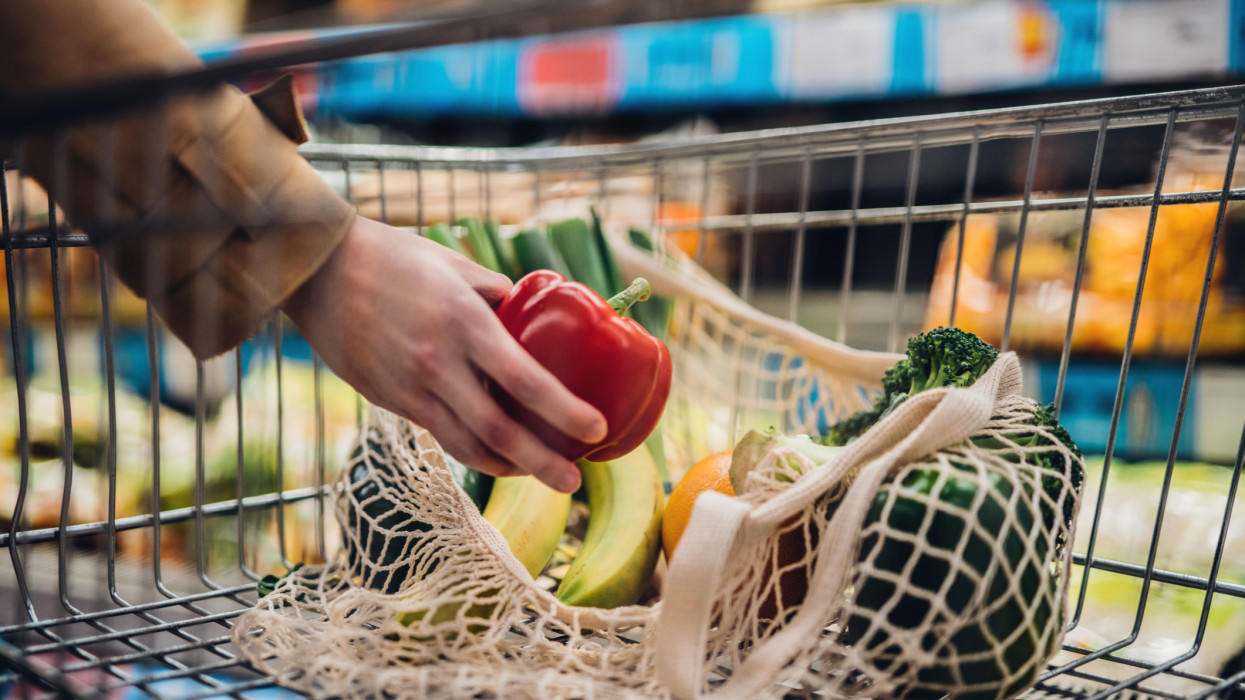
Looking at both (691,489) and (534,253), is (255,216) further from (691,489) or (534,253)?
(534,253)

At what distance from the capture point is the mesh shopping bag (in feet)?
1.77

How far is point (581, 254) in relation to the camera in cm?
118

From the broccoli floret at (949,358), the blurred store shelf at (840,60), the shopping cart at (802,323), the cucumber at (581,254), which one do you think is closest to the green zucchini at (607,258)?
the cucumber at (581,254)

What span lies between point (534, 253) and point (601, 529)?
44 cm

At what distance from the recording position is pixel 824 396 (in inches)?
42.3

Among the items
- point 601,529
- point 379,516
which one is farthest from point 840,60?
point 379,516

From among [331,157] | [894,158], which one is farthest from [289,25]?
[894,158]

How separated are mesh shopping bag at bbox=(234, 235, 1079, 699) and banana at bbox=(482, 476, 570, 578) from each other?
3.9 inches

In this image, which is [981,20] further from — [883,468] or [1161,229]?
[883,468]

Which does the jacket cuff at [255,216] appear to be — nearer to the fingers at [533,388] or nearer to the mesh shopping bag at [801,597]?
the fingers at [533,388]

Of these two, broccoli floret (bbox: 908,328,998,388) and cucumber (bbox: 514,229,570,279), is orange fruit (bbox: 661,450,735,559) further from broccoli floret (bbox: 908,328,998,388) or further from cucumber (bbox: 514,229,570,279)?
cucumber (bbox: 514,229,570,279)

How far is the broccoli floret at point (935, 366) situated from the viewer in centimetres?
74

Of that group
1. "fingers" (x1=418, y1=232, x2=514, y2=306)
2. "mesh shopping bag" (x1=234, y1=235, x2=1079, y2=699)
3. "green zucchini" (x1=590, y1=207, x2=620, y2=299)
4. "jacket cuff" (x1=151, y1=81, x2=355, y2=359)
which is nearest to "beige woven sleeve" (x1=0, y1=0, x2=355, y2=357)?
"jacket cuff" (x1=151, y1=81, x2=355, y2=359)

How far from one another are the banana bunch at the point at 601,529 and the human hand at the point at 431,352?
0.77 feet
